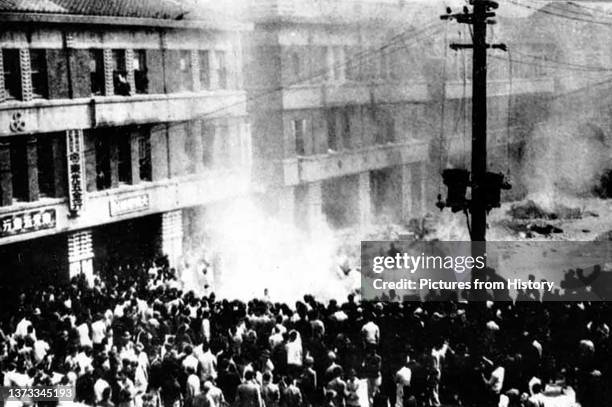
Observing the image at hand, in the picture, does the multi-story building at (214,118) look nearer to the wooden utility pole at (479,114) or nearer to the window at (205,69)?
the window at (205,69)

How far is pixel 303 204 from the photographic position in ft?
121

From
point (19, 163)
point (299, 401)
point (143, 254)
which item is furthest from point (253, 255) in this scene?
point (299, 401)

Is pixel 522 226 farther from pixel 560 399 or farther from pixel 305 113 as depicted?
pixel 560 399

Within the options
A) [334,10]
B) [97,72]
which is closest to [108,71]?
[97,72]

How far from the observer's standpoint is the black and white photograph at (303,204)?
15.0 metres

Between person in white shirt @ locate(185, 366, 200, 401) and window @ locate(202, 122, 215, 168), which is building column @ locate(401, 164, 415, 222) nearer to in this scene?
window @ locate(202, 122, 215, 168)

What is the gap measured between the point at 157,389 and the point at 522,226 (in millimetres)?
25264

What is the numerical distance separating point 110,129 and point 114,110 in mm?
702

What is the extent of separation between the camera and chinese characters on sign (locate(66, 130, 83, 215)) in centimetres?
2684

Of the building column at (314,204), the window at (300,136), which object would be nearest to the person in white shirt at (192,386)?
the window at (300,136)

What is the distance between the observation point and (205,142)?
3244 cm

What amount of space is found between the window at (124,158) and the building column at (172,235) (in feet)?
7.43

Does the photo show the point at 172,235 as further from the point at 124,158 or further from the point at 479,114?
the point at 479,114

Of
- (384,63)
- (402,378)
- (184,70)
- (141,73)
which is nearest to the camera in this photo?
(402,378)
